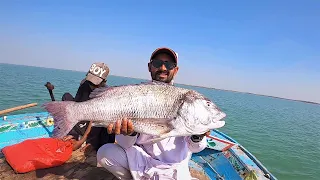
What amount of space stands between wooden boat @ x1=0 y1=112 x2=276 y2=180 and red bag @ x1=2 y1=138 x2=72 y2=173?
0.41ft

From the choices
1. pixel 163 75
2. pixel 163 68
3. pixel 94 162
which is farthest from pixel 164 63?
pixel 94 162

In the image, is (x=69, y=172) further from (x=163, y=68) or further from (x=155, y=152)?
(x=163, y=68)

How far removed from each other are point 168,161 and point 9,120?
681cm

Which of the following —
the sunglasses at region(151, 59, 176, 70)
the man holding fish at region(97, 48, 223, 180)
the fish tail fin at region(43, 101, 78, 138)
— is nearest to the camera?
the fish tail fin at region(43, 101, 78, 138)

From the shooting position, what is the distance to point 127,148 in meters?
3.75

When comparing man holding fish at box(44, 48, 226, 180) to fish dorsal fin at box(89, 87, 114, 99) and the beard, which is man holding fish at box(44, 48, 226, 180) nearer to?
fish dorsal fin at box(89, 87, 114, 99)

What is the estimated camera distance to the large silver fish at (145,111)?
2.91 meters

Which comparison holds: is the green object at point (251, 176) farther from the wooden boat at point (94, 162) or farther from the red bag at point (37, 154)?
the red bag at point (37, 154)

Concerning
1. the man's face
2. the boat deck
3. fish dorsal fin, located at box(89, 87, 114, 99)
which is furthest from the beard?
→ the boat deck

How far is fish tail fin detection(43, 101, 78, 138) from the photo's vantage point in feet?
9.50

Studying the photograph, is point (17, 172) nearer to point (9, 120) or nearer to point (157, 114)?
point (157, 114)

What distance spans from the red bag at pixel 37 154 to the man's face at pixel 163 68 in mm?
2471

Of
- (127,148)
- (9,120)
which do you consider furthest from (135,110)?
(9,120)

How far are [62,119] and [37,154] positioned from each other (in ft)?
6.79
